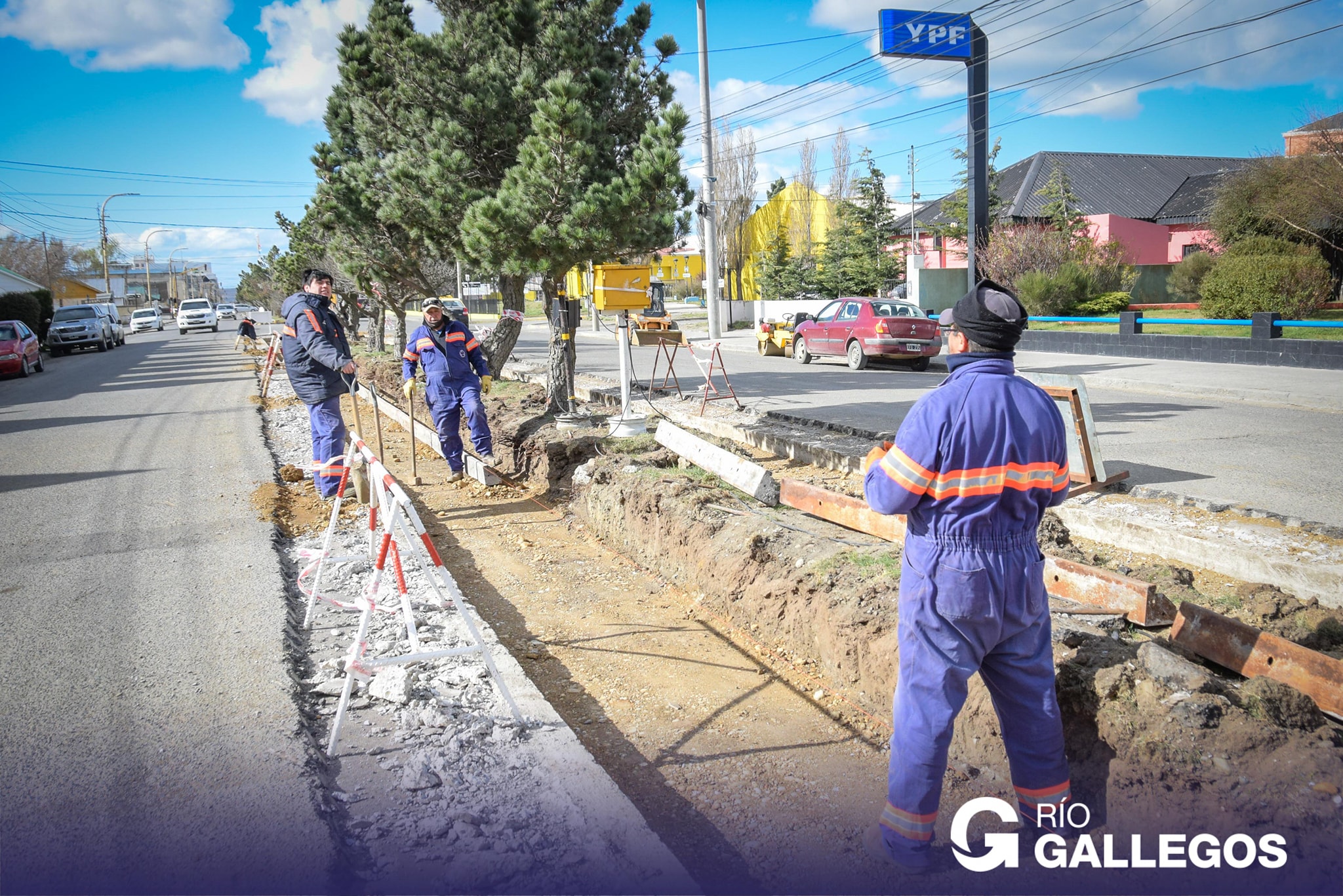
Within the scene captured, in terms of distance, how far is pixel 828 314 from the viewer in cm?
2069

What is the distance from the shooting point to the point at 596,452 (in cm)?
876

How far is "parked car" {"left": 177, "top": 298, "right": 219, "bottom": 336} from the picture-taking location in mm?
48156

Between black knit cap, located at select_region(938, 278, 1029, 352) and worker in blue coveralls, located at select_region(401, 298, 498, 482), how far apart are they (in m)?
6.69

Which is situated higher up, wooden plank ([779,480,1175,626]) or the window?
the window

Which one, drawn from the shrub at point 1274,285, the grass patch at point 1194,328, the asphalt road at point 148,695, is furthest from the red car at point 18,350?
the shrub at point 1274,285

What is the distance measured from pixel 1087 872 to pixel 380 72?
12907 millimetres

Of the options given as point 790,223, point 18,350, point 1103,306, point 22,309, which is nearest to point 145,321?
point 22,309

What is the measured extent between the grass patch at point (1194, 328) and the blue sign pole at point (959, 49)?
326 centimetres

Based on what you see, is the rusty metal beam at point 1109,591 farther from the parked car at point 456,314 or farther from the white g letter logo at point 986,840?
the parked car at point 456,314

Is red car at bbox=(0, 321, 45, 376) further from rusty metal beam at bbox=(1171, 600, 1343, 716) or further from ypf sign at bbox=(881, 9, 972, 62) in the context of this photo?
rusty metal beam at bbox=(1171, 600, 1343, 716)

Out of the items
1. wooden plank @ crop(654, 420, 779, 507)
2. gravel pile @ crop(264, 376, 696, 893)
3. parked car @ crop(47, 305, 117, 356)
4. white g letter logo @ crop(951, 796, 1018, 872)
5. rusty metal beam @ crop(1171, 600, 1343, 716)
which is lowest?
white g letter logo @ crop(951, 796, 1018, 872)

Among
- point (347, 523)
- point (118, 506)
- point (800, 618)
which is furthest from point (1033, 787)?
point (118, 506)

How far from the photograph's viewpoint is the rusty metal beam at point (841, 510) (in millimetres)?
5637

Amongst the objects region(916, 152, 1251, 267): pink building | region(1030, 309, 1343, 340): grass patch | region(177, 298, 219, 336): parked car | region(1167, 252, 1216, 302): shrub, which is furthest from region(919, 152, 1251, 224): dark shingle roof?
region(177, 298, 219, 336): parked car
